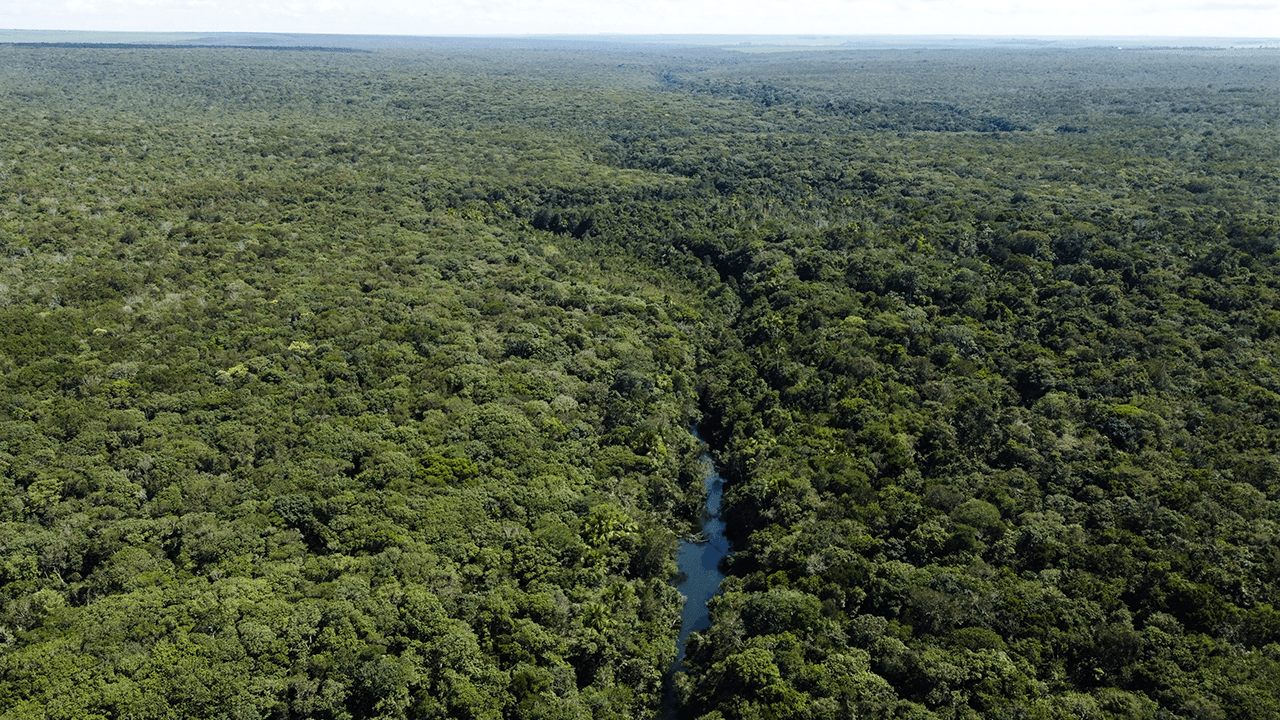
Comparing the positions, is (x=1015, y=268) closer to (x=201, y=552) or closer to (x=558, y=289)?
(x=558, y=289)

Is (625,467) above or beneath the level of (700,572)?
above

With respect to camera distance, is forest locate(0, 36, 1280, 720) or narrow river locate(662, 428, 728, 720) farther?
narrow river locate(662, 428, 728, 720)

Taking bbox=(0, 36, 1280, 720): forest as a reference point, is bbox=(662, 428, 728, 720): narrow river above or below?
below

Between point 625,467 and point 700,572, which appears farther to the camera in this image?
point 625,467
